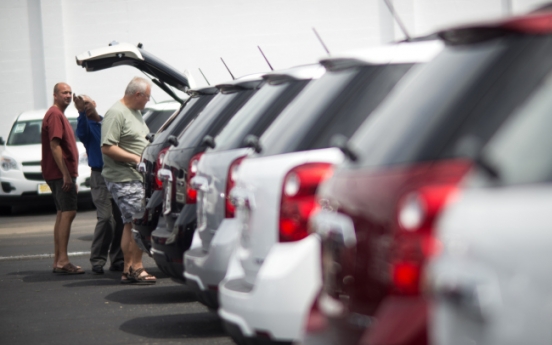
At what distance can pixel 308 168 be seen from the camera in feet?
14.8

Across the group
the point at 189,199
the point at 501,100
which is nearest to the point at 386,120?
the point at 501,100

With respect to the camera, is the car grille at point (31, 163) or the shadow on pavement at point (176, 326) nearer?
the shadow on pavement at point (176, 326)

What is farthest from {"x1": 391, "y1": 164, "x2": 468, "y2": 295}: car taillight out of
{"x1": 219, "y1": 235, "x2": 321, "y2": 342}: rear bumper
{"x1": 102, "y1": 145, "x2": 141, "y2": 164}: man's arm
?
{"x1": 102, "y1": 145, "x2": 141, "y2": 164}: man's arm

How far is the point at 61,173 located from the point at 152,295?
2.39 metres

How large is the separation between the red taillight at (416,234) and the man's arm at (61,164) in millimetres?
8093

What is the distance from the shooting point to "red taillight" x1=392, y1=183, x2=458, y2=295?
8.96ft

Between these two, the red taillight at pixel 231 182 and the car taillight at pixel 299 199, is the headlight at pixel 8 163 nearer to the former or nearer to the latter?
the red taillight at pixel 231 182

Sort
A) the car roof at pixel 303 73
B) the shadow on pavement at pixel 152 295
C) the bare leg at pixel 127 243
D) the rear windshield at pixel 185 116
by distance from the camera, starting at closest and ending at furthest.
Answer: the car roof at pixel 303 73 → the shadow on pavement at pixel 152 295 → the rear windshield at pixel 185 116 → the bare leg at pixel 127 243

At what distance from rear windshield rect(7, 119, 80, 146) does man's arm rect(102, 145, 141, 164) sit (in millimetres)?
9551

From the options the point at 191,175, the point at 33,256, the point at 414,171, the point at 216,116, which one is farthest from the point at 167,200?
the point at 33,256

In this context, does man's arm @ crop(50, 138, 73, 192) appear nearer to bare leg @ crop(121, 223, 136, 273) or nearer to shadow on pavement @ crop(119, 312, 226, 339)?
bare leg @ crop(121, 223, 136, 273)

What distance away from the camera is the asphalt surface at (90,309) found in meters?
7.04

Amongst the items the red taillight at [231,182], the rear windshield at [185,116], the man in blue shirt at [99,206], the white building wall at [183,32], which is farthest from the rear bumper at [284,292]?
the white building wall at [183,32]

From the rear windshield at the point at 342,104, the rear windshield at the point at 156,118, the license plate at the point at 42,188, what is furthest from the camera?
the license plate at the point at 42,188
